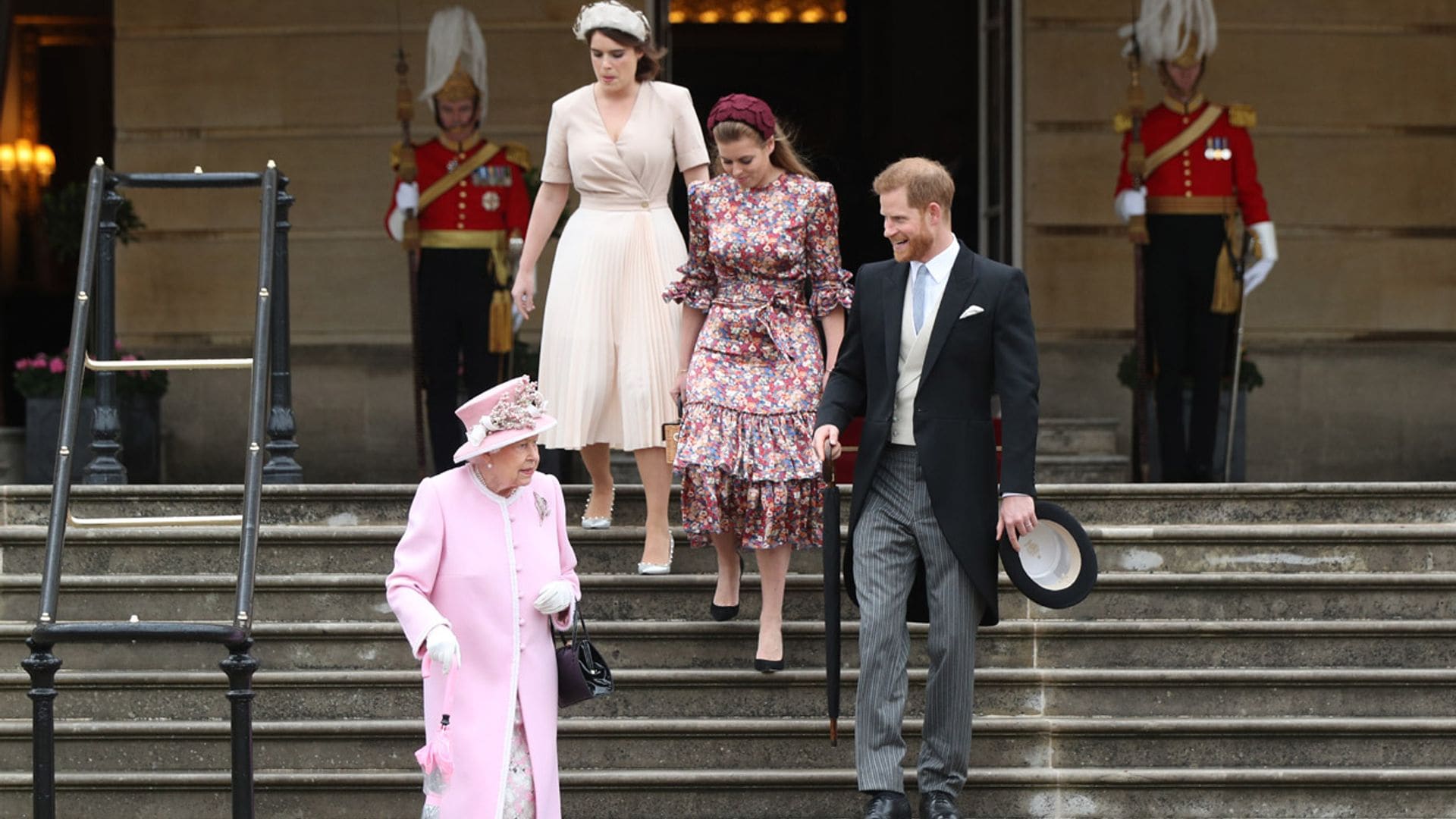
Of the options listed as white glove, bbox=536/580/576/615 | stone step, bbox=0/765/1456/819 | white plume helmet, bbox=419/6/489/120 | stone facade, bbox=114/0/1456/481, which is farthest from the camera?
stone facade, bbox=114/0/1456/481

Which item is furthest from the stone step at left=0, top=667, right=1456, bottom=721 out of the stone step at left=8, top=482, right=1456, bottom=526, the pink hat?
the pink hat

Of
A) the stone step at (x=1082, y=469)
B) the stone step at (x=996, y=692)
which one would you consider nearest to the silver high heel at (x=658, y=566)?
the stone step at (x=996, y=692)

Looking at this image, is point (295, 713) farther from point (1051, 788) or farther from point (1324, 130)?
point (1324, 130)

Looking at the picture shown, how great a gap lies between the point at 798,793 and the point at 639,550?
3.86ft

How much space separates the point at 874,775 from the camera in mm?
5688

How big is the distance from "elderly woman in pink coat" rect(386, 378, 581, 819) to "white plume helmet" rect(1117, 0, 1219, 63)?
17.9 ft

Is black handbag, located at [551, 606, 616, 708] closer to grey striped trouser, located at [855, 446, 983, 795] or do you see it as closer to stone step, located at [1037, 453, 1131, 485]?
grey striped trouser, located at [855, 446, 983, 795]

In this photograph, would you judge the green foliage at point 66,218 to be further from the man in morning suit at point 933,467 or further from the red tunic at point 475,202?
the man in morning suit at point 933,467

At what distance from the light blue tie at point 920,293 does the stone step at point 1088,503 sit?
5.13 ft

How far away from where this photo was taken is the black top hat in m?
5.67

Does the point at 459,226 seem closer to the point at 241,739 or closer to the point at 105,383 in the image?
the point at 105,383

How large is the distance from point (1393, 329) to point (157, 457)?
6685 millimetres

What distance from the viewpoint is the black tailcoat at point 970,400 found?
5730mm

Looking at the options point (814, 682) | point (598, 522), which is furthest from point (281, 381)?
point (814, 682)
